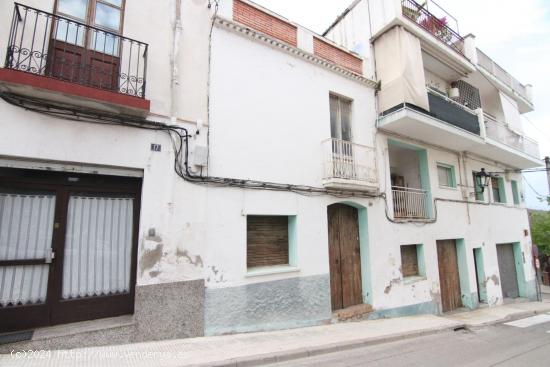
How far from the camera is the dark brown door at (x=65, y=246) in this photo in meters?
4.14

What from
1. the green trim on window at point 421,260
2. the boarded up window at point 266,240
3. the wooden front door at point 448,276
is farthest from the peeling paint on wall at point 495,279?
the boarded up window at point 266,240

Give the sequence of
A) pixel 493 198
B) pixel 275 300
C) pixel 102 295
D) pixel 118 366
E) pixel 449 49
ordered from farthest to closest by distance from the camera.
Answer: pixel 493 198 < pixel 449 49 < pixel 275 300 < pixel 102 295 < pixel 118 366

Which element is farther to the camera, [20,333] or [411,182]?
[411,182]

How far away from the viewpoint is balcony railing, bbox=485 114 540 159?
440 inches

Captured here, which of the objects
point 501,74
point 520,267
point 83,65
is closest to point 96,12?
point 83,65

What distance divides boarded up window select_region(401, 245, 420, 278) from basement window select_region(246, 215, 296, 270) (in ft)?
14.2

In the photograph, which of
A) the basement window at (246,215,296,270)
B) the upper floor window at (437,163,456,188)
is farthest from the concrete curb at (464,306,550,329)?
the basement window at (246,215,296,270)

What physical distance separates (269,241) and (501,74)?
46.4 feet

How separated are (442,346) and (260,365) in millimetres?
3949

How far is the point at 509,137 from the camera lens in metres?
12.2

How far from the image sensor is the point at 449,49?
10.1 m

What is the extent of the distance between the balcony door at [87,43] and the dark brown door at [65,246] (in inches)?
65.4

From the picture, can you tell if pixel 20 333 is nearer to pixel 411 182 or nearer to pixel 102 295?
pixel 102 295

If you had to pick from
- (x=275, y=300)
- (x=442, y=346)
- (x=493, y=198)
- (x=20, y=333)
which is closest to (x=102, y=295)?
(x=20, y=333)
